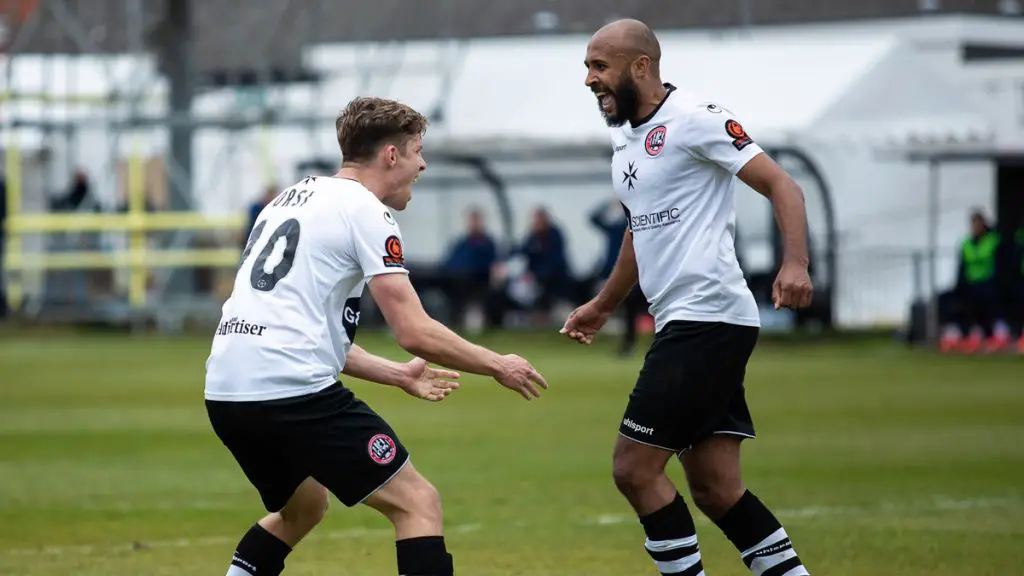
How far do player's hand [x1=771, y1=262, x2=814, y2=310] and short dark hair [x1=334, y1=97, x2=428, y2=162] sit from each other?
140cm

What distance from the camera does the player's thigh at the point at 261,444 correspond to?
243 inches

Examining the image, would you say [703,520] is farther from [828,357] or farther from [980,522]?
[828,357]

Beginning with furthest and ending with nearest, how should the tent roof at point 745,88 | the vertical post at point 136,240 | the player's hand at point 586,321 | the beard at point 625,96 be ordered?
the vertical post at point 136,240 < the tent roof at point 745,88 < the player's hand at point 586,321 < the beard at point 625,96

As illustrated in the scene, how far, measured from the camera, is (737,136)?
6938mm

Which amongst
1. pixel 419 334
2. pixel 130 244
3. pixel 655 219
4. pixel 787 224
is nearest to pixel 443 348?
pixel 419 334

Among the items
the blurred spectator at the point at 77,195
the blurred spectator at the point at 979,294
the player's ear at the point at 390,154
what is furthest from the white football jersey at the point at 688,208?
the blurred spectator at the point at 77,195

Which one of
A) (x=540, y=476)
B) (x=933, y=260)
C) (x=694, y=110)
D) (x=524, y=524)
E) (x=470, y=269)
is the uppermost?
(x=694, y=110)

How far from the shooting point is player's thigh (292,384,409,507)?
6.14 metres

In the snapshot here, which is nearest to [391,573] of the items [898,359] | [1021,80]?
[898,359]

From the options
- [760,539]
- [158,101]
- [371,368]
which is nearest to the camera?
[371,368]

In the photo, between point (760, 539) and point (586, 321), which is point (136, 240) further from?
point (760, 539)

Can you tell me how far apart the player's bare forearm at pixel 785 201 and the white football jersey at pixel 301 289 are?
1427 mm

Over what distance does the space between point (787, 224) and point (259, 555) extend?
2215mm

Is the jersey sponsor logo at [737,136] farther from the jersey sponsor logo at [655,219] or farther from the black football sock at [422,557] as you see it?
the black football sock at [422,557]
